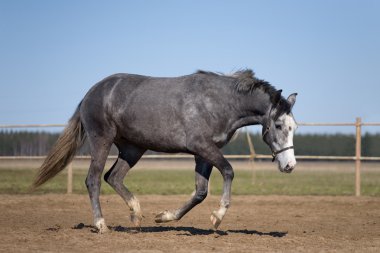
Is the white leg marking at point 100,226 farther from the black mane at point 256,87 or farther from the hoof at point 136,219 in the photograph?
the black mane at point 256,87

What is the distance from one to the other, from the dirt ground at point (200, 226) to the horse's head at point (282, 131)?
3.11ft

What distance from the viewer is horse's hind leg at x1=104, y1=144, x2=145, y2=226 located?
305 inches

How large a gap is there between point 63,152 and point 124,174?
99cm

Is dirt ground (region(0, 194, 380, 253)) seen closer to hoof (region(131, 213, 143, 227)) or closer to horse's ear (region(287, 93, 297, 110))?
hoof (region(131, 213, 143, 227))

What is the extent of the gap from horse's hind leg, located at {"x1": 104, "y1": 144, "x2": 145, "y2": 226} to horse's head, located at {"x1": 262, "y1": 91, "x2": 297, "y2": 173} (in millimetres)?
2002

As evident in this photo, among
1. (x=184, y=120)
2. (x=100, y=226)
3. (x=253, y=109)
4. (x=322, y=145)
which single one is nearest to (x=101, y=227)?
(x=100, y=226)

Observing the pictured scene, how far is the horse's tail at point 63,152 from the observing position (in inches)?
327

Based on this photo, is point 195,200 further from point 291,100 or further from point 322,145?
point 322,145

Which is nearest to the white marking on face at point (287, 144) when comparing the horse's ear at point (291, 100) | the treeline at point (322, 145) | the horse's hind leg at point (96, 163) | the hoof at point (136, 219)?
the horse's ear at point (291, 100)

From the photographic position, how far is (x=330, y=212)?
1091 cm

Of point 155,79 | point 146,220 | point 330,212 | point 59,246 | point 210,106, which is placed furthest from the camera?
point 330,212

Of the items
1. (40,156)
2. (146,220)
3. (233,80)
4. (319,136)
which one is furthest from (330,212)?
(319,136)

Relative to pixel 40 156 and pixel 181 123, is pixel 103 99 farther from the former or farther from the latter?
pixel 40 156

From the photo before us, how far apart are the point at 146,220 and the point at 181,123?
279cm
